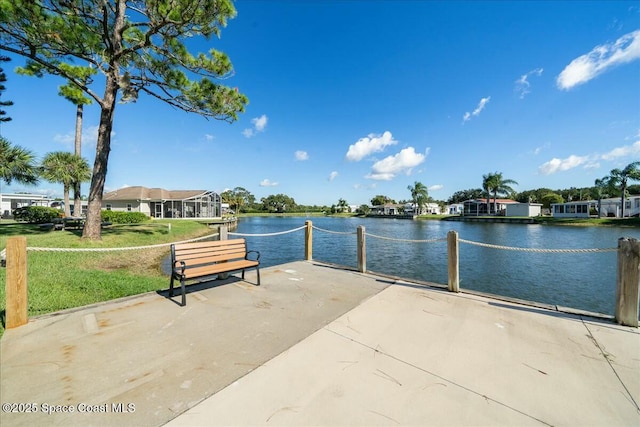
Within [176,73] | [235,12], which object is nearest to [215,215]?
[176,73]

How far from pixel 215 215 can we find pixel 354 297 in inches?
1535

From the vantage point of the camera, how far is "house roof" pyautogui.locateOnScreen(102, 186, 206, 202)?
3325 centimetres

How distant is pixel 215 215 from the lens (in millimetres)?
39719

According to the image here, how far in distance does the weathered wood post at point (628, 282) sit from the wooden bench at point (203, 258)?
A: 500 cm

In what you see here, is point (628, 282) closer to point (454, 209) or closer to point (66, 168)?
point (66, 168)

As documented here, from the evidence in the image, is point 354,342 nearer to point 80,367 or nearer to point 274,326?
point 274,326

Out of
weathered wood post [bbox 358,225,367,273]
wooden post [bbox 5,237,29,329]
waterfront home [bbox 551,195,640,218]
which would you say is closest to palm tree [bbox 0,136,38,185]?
wooden post [bbox 5,237,29,329]

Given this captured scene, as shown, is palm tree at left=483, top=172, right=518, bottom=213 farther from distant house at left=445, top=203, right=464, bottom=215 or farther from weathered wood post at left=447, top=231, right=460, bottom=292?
weathered wood post at left=447, top=231, right=460, bottom=292

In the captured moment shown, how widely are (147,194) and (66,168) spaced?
22069 mm

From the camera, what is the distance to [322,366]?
242 centimetres

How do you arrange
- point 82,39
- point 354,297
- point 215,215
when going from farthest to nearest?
1. point 215,215
2. point 82,39
3. point 354,297

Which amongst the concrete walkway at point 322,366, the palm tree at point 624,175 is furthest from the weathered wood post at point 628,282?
the palm tree at point 624,175

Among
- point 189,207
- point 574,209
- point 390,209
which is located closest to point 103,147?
point 189,207

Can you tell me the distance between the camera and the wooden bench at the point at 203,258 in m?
3.98
